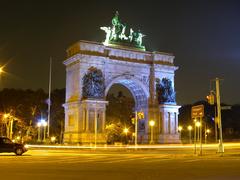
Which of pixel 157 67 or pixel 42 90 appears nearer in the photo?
pixel 157 67

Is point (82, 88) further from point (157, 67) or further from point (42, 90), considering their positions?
point (42, 90)

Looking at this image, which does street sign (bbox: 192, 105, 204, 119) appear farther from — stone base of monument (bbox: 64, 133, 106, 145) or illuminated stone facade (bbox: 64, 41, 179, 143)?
illuminated stone facade (bbox: 64, 41, 179, 143)

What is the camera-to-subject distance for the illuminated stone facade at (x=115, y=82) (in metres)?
64.7

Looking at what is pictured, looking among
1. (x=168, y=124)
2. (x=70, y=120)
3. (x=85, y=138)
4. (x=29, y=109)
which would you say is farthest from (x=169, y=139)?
(x=29, y=109)

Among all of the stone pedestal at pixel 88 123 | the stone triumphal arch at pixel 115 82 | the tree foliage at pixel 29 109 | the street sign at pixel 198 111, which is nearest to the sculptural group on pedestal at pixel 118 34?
the stone triumphal arch at pixel 115 82

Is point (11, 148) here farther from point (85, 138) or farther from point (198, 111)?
point (85, 138)

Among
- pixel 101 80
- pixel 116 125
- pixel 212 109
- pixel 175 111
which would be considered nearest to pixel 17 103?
pixel 116 125

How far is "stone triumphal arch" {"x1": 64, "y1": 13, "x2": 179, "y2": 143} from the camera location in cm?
6488

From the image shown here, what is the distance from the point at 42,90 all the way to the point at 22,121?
40.3ft

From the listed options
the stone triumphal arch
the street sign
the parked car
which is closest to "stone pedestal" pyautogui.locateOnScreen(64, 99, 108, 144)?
the stone triumphal arch

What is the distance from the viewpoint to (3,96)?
91.4 m

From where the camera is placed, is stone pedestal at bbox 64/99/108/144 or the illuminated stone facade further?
the illuminated stone facade

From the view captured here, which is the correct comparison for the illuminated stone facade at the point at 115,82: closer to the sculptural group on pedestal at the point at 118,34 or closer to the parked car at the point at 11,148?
the sculptural group on pedestal at the point at 118,34

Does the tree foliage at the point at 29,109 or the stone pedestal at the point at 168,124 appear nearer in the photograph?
the stone pedestal at the point at 168,124
